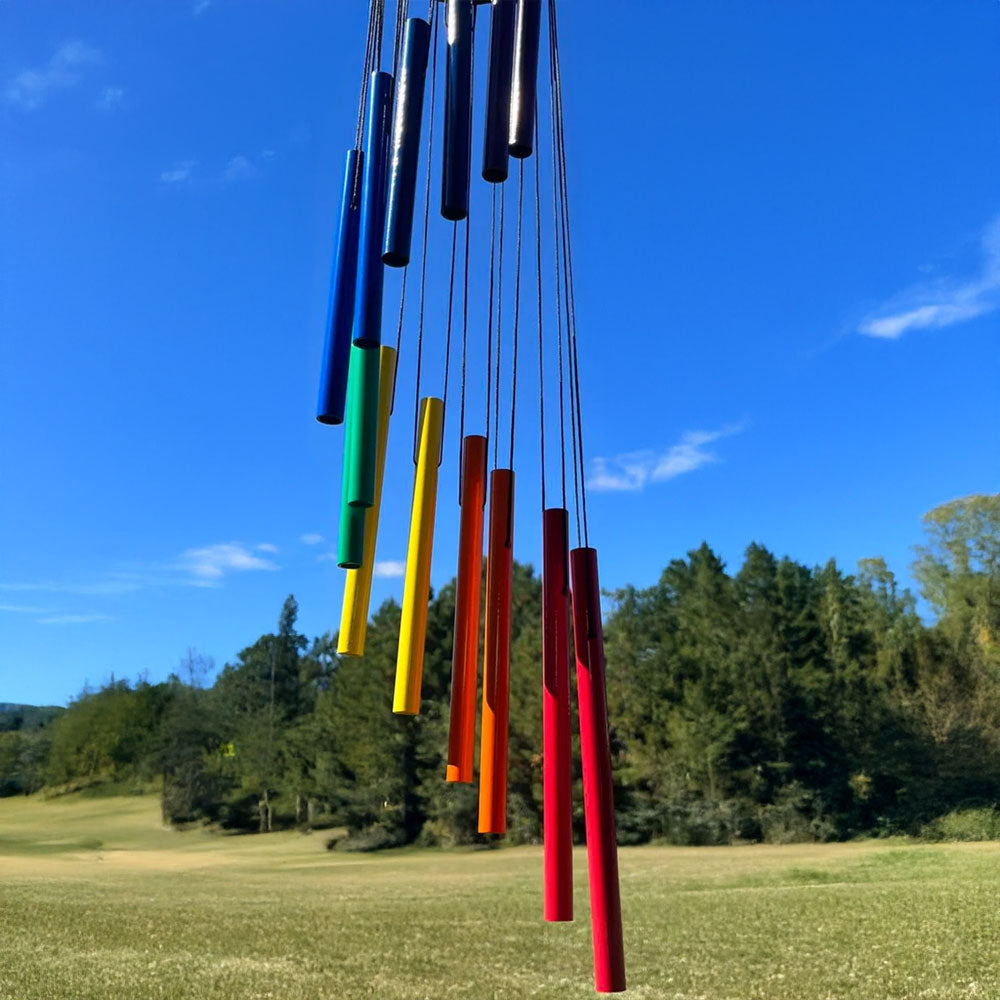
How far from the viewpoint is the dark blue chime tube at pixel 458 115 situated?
2498mm

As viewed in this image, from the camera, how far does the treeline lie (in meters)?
23.0

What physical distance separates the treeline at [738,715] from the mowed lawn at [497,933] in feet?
19.4

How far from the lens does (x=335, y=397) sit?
2508mm

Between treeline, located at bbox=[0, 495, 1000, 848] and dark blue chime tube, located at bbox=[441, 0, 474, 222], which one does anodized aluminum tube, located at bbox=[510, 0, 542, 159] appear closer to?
dark blue chime tube, located at bbox=[441, 0, 474, 222]

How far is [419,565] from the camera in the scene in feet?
8.51

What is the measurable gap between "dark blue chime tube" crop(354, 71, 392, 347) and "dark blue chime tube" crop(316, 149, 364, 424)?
36 mm

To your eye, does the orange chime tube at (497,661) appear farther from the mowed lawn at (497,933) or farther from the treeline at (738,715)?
the treeline at (738,715)

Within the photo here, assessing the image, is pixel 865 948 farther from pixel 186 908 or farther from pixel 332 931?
pixel 186 908

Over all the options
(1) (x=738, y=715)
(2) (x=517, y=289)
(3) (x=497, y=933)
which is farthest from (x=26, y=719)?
(2) (x=517, y=289)

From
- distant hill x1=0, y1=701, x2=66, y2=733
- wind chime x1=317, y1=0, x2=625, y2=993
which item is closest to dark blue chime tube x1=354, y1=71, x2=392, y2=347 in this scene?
wind chime x1=317, y1=0, x2=625, y2=993

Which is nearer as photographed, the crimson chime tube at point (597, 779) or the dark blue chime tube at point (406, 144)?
the crimson chime tube at point (597, 779)

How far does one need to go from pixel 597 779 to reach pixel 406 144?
1.75 m

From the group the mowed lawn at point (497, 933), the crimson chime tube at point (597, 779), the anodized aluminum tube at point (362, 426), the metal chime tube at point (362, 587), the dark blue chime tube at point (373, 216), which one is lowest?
the mowed lawn at point (497, 933)

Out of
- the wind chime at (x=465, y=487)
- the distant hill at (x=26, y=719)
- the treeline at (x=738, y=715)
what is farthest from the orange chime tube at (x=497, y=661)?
the distant hill at (x=26, y=719)
